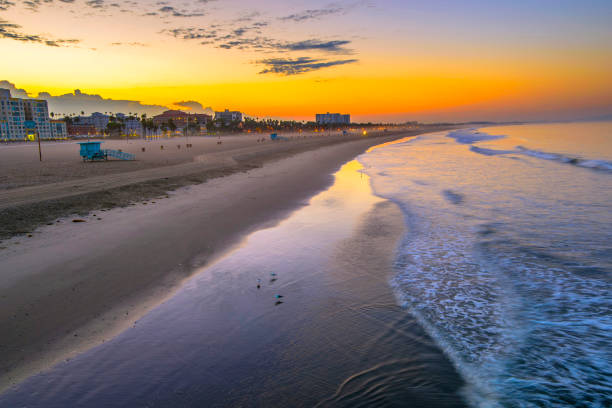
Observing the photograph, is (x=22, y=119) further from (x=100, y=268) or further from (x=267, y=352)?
(x=267, y=352)

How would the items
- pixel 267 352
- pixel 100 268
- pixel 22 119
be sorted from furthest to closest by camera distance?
pixel 22 119 → pixel 100 268 → pixel 267 352

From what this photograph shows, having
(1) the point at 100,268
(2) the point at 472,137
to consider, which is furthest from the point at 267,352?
(2) the point at 472,137

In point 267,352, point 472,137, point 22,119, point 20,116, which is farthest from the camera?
point 22,119

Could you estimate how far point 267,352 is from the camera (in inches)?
179

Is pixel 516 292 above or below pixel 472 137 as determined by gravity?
below

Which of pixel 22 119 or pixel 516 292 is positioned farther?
pixel 22 119

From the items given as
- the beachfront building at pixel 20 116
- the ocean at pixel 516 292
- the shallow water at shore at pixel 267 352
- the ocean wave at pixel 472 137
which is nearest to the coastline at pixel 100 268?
the shallow water at shore at pixel 267 352

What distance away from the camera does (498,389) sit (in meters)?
4.05

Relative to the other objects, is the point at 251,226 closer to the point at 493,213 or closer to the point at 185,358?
the point at 185,358

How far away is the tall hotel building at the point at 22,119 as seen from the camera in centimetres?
15188

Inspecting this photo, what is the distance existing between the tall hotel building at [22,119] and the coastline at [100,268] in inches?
6646

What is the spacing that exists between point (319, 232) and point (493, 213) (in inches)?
282

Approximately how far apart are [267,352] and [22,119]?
705ft

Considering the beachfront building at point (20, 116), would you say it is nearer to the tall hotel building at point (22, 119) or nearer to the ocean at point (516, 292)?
the tall hotel building at point (22, 119)
